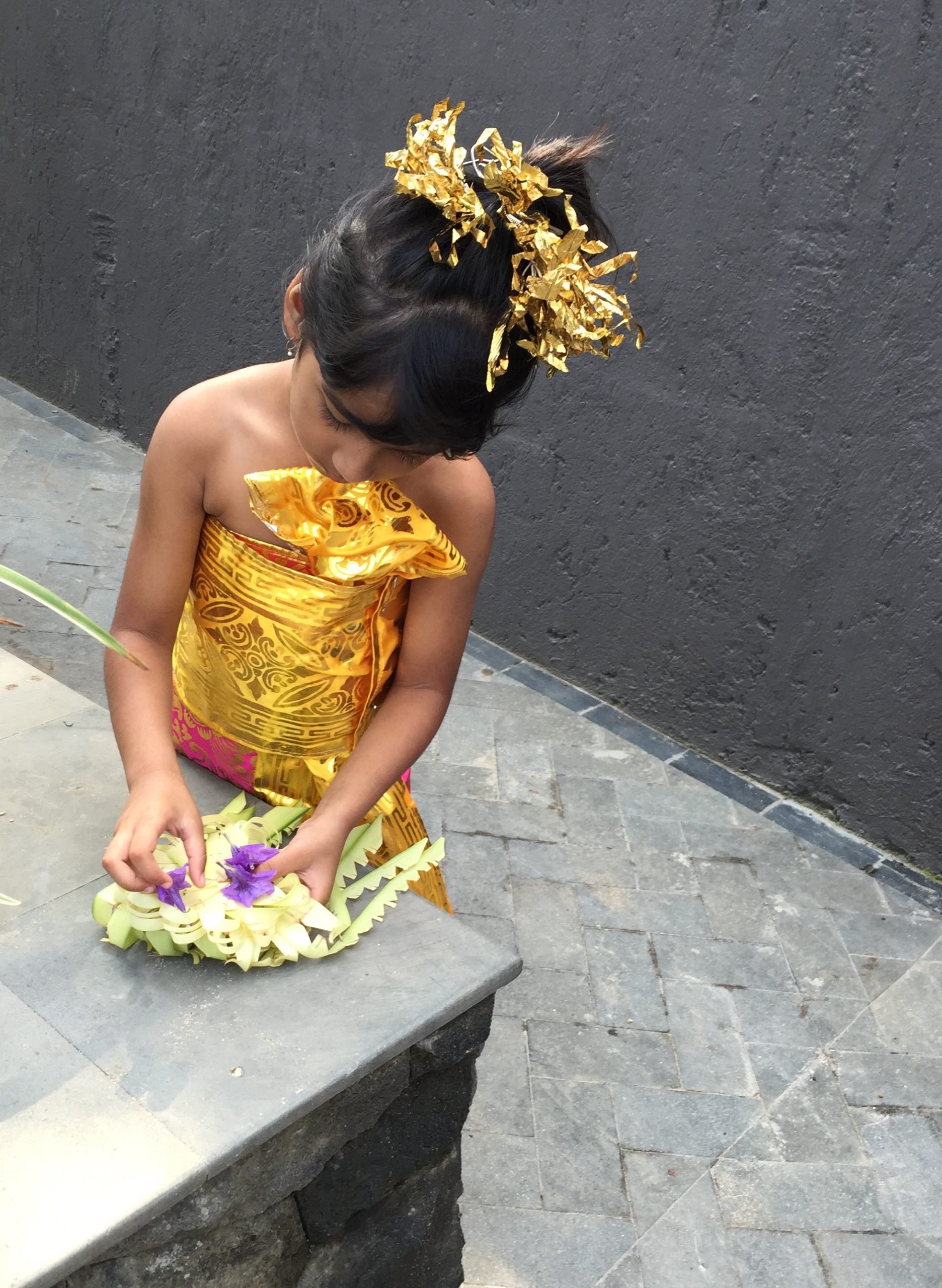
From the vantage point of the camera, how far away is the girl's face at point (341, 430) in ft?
4.83

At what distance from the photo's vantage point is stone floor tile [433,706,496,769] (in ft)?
12.3

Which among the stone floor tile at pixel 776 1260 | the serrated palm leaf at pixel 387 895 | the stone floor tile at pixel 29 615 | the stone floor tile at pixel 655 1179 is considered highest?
the serrated palm leaf at pixel 387 895

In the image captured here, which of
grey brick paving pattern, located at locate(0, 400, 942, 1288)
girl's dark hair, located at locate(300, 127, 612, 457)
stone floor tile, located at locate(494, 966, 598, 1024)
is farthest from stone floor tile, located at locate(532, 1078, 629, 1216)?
girl's dark hair, located at locate(300, 127, 612, 457)

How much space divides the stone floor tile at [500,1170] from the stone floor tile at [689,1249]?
9.6 inches

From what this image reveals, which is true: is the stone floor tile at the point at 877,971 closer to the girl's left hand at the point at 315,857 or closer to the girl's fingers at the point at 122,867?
the girl's left hand at the point at 315,857

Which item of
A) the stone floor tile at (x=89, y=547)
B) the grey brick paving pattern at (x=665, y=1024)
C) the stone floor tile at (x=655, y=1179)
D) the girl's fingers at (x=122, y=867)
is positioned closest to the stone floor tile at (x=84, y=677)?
the grey brick paving pattern at (x=665, y=1024)

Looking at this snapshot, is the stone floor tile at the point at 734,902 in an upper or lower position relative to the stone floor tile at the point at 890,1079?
lower

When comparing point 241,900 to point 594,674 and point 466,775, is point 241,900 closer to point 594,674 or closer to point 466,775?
point 466,775

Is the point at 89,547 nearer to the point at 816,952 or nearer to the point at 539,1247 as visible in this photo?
the point at 816,952

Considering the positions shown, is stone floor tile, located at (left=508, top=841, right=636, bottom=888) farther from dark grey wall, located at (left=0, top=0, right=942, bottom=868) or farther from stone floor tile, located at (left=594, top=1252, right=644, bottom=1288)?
stone floor tile, located at (left=594, top=1252, right=644, bottom=1288)

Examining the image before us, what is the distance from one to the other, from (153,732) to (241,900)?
0.32 metres

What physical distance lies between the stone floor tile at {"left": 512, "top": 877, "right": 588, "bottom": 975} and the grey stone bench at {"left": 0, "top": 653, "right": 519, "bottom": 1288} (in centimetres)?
128

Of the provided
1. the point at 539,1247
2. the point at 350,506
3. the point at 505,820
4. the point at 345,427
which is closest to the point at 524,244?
the point at 345,427

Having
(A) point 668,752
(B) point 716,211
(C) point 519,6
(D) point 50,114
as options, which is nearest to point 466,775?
(A) point 668,752
